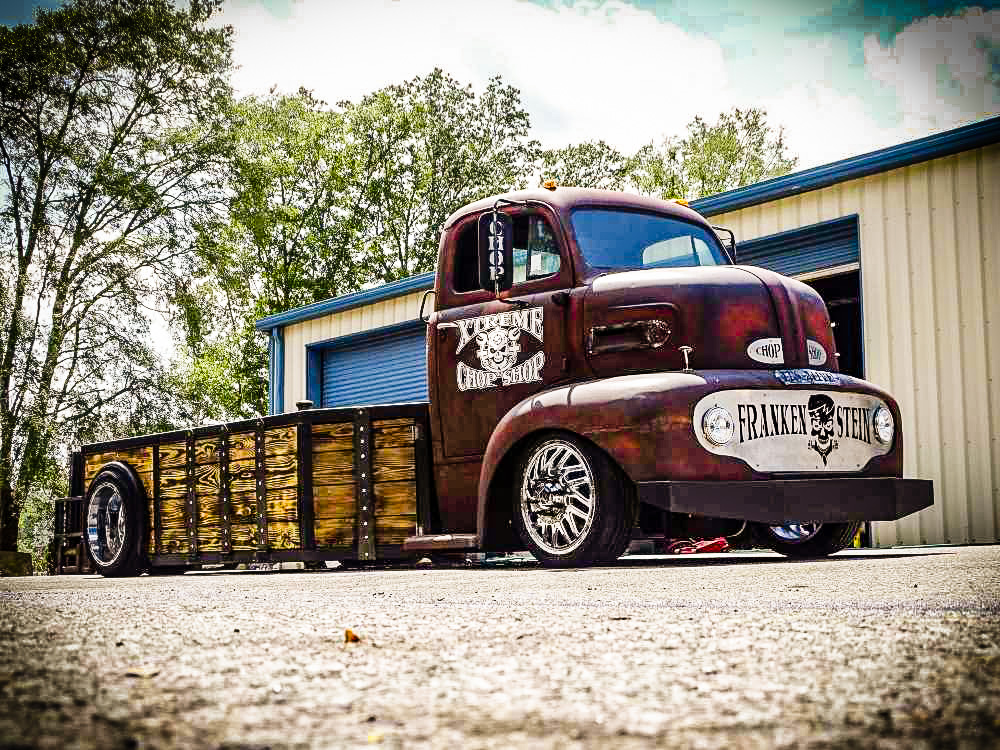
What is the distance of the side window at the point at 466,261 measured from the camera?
8.38 metres

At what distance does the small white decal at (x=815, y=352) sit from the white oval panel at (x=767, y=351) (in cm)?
28

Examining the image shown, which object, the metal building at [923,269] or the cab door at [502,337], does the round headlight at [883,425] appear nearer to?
the cab door at [502,337]

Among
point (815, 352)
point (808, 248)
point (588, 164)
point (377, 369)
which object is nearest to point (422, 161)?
point (588, 164)

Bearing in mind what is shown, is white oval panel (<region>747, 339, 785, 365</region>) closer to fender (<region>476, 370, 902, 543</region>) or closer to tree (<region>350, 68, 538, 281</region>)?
fender (<region>476, 370, 902, 543</region>)

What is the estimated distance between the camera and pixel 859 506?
23.2 ft

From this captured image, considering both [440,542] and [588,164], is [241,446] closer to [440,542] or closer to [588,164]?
[440,542]

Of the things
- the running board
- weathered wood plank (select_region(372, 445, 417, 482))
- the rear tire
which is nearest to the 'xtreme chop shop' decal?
weathered wood plank (select_region(372, 445, 417, 482))

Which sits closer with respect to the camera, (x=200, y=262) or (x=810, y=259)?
(x=810, y=259)

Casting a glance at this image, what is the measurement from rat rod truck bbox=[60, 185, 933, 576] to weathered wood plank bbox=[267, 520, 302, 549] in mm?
20

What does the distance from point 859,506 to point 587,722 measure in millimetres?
5312

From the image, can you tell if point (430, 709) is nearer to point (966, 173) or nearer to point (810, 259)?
point (966, 173)

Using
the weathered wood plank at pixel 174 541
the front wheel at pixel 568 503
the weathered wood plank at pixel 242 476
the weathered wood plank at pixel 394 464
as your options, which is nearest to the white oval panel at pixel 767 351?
the front wheel at pixel 568 503

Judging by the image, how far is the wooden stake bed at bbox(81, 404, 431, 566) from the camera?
28.1 ft

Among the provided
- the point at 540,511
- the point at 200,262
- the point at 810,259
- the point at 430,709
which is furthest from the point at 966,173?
the point at 200,262
